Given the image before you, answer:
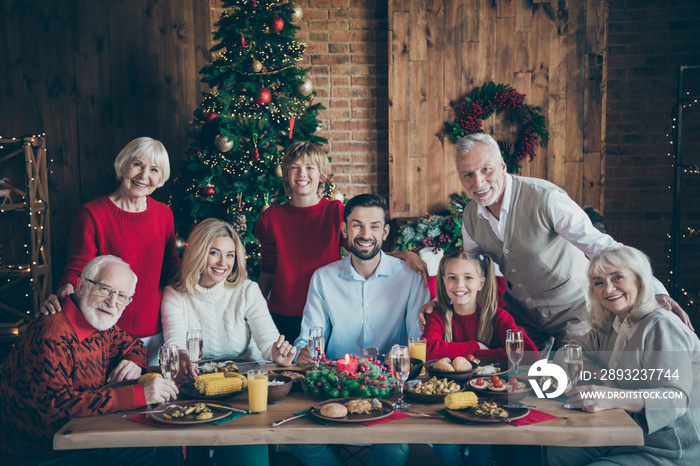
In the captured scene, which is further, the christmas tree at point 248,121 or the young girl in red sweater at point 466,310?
the christmas tree at point 248,121

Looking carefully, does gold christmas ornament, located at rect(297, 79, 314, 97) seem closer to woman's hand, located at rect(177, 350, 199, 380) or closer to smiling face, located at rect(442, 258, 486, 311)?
smiling face, located at rect(442, 258, 486, 311)

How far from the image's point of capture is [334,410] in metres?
1.62

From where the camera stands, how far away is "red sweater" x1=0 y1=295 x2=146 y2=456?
Result: 5.64ft

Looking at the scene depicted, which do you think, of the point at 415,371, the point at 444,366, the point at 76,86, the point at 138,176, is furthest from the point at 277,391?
the point at 76,86

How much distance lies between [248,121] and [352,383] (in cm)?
259

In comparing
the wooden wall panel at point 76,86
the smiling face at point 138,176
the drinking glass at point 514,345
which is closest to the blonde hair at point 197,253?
the smiling face at point 138,176

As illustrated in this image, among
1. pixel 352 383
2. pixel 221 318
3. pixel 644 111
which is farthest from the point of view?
pixel 644 111

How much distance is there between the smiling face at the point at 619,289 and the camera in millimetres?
1924

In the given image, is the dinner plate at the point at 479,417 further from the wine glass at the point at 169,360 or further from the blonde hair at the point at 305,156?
the blonde hair at the point at 305,156

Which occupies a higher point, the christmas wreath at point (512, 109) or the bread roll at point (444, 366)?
the christmas wreath at point (512, 109)

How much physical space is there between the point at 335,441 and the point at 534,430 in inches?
21.2

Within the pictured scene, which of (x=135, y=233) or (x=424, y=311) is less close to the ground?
(x=135, y=233)

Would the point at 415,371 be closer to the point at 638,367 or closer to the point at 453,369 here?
the point at 453,369

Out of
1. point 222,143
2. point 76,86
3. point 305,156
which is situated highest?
point 76,86
